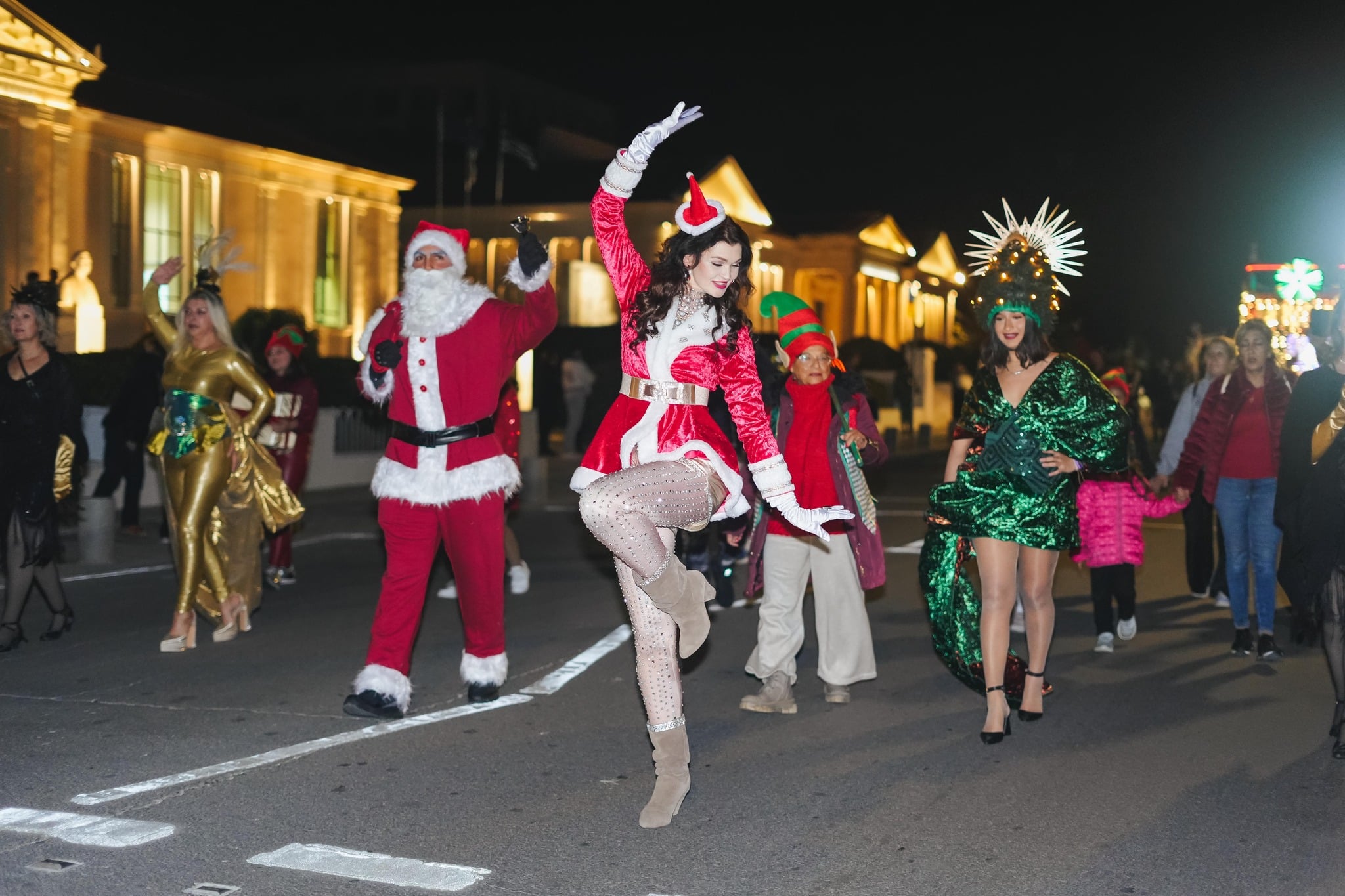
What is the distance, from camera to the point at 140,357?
1406cm

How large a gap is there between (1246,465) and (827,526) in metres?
3.01

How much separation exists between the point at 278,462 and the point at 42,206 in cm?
1878

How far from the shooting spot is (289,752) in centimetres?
591

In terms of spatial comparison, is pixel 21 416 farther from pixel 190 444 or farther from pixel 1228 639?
pixel 1228 639

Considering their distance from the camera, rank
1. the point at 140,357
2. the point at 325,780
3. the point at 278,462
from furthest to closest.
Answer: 1. the point at 140,357
2. the point at 278,462
3. the point at 325,780

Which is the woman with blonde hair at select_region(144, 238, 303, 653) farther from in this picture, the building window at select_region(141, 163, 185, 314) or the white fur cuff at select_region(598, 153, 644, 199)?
the building window at select_region(141, 163, 185, 314)

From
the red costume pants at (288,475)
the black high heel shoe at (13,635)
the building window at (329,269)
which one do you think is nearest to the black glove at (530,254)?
the black high heel shoe at (13,635)

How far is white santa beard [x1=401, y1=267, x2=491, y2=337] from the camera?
261 inches

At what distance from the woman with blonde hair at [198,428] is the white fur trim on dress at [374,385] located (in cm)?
166

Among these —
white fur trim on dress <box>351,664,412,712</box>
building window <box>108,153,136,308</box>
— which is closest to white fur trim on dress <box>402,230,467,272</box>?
white fur trim on dress <box>351,664,412,712</box>

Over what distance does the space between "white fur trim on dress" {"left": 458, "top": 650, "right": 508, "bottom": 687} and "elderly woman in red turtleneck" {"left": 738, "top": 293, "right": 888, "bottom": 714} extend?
1.16m

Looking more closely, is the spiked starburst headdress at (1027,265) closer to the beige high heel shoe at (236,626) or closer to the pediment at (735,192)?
the beige high heel shoe at (236,626)

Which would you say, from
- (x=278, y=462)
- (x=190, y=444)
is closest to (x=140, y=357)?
(x=278, y=462)

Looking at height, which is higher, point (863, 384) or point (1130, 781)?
point (863, 384)
